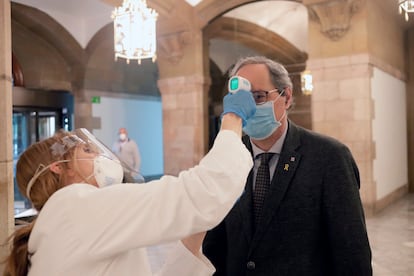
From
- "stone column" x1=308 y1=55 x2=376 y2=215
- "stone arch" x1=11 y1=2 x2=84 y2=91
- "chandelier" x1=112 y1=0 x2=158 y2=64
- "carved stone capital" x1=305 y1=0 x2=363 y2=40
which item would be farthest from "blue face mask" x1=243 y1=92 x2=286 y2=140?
"stone arch" x1=11 y1=2 x2=84 y2=91

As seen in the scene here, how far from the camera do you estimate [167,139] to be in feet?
22.7

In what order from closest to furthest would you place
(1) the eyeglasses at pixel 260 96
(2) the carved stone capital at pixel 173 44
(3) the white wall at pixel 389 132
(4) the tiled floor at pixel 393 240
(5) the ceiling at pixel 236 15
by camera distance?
(1) the eyeglasses at pixel 260 96 < (4) the tiled floor at pixel 393 240 < (3) the white wall at pixel 389 132 < (2) the carved stone capital at pixel 173 44 < (5) the ceiling at pixel 236 15

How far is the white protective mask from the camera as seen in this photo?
1087mm

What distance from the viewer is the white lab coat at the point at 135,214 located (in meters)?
0.88

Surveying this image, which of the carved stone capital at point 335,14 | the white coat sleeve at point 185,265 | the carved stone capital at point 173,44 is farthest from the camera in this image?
the carved stone capital at point 173,44

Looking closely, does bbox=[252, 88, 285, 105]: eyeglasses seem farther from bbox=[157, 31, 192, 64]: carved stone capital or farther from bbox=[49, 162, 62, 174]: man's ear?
bbox=[157, 31, 192, 64]: carved stone capital

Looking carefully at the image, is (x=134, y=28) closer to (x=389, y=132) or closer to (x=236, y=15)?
(x=236, y=15)

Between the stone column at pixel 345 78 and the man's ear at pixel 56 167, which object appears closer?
the man's ear at pixel 56 167

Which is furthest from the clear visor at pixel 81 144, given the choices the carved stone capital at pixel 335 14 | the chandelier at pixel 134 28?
the carved stone capital at pixel 335 14

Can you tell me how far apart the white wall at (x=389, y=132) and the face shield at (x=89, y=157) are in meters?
4.97

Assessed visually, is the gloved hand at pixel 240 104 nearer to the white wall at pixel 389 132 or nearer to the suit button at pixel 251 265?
the suit button at pixel 251 265

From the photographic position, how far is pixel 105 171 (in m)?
1.10

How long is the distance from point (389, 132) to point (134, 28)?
4314mm

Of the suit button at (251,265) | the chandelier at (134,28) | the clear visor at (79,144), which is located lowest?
the suit button at (251,265)
